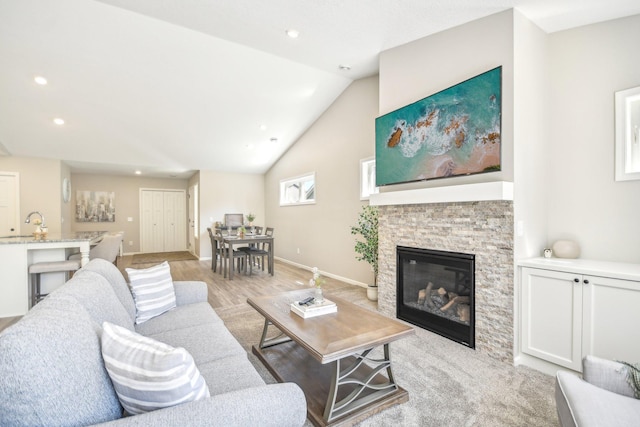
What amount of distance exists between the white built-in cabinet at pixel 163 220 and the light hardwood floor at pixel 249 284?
2.40 m

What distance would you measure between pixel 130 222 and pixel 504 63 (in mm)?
9806

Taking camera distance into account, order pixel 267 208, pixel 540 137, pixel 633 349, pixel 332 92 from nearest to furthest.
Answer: pixel 633 349 → pixel 540 137 → pixel 332 92 → pixel 267 208

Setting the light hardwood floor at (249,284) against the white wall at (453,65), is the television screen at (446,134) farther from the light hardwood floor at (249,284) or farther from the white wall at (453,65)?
the light hardwood floor at (249,284)

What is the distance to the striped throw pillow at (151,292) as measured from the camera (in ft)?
7.55

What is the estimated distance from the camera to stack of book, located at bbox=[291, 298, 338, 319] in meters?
2.22

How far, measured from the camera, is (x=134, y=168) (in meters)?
7.55

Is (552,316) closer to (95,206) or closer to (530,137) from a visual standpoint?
(530,137)

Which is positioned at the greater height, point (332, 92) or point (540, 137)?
point (332, 92)

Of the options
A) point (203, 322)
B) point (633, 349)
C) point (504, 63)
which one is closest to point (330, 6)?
point (504, 63)

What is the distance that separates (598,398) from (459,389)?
954 mm

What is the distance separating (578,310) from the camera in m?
2.21

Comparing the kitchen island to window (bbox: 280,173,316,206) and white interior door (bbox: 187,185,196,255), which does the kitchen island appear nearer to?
window (bbox: 280,173,316,206)

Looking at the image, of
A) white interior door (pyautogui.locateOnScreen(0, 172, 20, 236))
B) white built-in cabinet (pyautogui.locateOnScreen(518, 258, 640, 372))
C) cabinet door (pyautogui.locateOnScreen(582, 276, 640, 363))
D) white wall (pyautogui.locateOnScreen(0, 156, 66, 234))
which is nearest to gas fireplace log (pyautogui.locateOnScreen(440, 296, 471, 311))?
white built-in cabinet (pyautogui.locateOnScreen(518, 258, 640, 372))

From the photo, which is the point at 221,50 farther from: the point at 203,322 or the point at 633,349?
the point at 633,349
